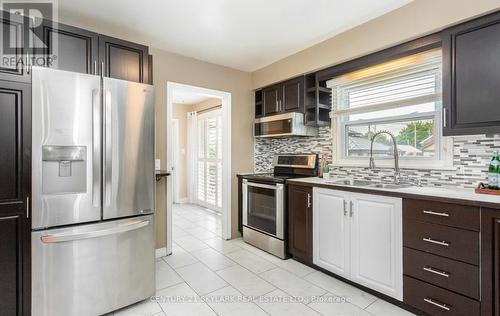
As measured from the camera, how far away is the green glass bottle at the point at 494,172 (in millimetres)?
1793

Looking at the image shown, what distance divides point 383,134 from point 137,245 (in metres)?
2.64

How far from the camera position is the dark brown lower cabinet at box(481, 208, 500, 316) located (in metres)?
1.55

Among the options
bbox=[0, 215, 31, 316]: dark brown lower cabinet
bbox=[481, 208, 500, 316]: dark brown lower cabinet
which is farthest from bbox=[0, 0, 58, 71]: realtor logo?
bbox=[481, 208, 500, 316]: dark brown lower cabinet

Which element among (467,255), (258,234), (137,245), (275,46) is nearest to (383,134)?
(467,255)

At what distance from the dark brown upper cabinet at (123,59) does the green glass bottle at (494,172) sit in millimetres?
2851

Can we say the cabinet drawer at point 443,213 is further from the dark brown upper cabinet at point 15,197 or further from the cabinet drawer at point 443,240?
the dark brown upper cabinet at point 15,197

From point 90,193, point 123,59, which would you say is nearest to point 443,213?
point 90,193

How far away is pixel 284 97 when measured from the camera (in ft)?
11.2

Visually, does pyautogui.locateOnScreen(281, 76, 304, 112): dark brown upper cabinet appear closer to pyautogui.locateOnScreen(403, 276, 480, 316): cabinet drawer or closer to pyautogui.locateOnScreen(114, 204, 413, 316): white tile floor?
pyautogui.locateOnScreen(114, 204, 413, 316): white tile floor

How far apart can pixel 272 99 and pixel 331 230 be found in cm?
198

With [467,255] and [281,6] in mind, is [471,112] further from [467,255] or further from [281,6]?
[281,6]

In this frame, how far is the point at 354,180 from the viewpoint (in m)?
2.89

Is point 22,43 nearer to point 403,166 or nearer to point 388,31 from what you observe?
point 388,31

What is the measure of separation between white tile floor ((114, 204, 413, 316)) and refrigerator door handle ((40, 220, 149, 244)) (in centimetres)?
67
